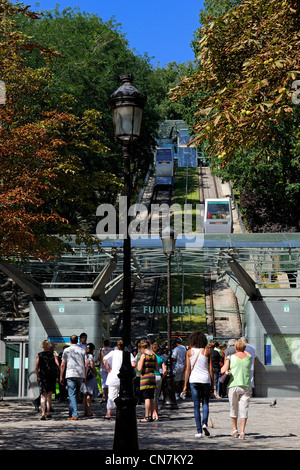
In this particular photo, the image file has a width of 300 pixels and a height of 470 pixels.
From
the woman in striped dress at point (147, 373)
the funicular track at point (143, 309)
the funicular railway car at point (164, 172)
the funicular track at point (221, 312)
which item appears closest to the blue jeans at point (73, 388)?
A: the woman in striped dress at point (147, 373)

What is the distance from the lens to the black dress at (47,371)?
15422mm

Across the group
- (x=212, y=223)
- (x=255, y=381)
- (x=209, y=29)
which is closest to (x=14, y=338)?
(x=255, y=381)

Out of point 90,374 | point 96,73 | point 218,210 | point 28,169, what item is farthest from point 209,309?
point 90,374

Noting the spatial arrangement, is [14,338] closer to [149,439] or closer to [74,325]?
[74,325]

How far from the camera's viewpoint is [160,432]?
42.7 feet

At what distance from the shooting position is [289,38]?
36.5 feet

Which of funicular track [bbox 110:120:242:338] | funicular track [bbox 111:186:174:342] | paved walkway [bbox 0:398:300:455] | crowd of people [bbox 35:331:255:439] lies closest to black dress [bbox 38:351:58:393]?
crowd of people [bbox 35:331:255:439]

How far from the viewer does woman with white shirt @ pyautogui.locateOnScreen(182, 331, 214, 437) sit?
38.8 ft

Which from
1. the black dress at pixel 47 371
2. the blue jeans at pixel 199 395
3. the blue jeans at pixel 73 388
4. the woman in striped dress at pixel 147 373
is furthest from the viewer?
the black dress at pixel 47 371

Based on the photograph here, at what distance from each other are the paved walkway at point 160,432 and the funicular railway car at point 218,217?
3240 cm

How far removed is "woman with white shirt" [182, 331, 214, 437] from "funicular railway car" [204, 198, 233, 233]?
38864mm

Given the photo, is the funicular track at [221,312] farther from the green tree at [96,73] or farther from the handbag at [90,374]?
the handbag at [90,374]

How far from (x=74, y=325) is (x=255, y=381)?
247 inches
